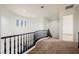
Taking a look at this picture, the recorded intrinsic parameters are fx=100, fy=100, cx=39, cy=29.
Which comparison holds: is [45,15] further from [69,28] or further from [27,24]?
[69,28]

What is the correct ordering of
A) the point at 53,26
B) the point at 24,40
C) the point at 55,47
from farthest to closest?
the point at 24,40 → the point at 53,26 → the point at 55,47

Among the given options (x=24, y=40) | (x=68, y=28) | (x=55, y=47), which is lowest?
(x=55, y=47)

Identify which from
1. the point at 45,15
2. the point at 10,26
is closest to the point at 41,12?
the point at 45,15

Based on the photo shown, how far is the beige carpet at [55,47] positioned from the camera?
6.63 ft

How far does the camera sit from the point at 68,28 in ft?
7.13

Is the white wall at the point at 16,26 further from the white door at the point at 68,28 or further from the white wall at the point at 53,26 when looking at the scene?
the white door at the point at 68,28

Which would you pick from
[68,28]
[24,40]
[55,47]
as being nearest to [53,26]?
[68,28]

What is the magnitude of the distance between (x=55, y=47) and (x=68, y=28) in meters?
0.50

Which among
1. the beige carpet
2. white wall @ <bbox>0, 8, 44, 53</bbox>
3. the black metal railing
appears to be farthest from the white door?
white wall @ <bbox>0, 8, 44, 53</bbox>

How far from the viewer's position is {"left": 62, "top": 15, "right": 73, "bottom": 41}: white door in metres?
2.15

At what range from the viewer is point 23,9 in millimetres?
1963

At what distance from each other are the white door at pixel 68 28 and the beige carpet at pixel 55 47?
0.11m

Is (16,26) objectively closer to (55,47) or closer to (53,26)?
(53,26)

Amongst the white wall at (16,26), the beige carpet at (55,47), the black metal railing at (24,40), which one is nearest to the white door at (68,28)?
the beige carpet at (55,47)
